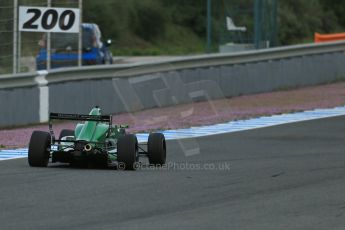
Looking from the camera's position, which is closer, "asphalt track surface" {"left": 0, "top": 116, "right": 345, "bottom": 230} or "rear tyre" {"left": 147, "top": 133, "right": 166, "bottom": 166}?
"asphalt track surface" {"left": 0, "top": 116, "right": 345, "bottom": 230}

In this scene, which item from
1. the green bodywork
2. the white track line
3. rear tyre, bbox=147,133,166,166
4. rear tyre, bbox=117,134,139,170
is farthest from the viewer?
the white track line

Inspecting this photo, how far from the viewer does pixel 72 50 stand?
28.0m

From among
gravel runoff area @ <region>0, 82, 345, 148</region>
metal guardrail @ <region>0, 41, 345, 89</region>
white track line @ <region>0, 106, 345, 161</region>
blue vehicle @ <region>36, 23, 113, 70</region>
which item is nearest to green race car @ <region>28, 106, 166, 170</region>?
white track line @ <region>0, 106, 345, 161</region>

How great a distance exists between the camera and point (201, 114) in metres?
20.4

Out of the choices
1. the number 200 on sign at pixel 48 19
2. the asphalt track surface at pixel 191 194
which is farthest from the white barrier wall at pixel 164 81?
the asphalt track surface at pixel 191 194

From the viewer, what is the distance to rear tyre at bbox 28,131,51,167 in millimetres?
11961

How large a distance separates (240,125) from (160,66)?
3.54m

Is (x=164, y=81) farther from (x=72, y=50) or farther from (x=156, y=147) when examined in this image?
(x=156, y=147)

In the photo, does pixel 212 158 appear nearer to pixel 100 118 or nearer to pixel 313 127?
pixel 100 118

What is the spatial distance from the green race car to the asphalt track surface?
0.50ft

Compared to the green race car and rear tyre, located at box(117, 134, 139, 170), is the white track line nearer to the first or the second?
the green race car

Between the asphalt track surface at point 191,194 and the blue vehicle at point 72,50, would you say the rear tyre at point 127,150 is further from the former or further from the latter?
the blue vehicle at point 72,50

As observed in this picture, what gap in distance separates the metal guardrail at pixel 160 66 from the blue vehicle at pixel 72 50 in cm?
259

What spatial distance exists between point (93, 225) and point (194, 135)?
9.12 meters
